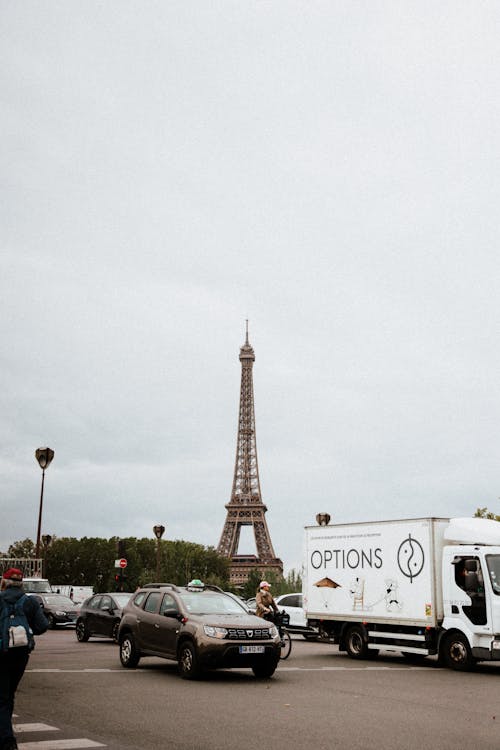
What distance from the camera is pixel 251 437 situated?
10656 centimetres

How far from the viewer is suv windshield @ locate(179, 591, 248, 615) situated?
Result: 1513cm

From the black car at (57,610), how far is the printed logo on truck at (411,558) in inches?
696

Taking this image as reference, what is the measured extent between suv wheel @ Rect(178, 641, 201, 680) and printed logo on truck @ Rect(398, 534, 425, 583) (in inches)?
219

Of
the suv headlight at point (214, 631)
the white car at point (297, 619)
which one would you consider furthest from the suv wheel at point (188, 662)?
the white car at point (297, 619)

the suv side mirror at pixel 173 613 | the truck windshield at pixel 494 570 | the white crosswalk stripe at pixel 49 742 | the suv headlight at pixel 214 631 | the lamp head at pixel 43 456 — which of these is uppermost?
the lamp head at pixel 43 456

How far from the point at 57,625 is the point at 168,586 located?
17.7 meters

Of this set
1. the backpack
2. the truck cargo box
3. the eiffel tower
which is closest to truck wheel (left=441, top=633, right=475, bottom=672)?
the truck cargo box

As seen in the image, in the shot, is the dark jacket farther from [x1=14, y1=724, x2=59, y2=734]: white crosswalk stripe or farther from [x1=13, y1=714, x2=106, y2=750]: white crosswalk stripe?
[x1=14, y1=724, x2=59, y2=734]: white crosswalk stripe

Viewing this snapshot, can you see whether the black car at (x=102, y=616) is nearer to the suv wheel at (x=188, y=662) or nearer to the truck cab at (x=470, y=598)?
the suv wheel at (x=188, y=662)

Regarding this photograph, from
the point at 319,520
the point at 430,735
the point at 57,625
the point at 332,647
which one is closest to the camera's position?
the point at 430,735

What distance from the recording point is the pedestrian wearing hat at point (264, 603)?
19188mm

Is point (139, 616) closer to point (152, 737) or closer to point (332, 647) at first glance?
point (152, 737)

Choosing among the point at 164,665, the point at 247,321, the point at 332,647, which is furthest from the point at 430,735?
the point at 247,321

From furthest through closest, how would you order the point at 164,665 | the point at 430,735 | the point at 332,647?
the point at 332,647 → the point at 164,665 → the point at 430,735
